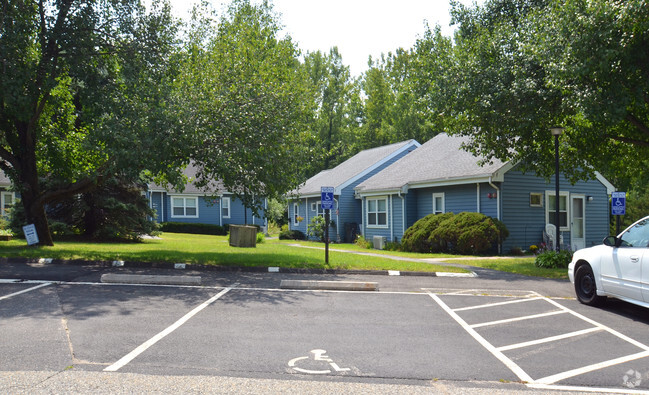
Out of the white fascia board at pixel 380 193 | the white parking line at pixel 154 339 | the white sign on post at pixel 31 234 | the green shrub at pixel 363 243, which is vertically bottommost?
the green shrub at pixel 363 243

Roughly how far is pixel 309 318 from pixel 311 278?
4807mm

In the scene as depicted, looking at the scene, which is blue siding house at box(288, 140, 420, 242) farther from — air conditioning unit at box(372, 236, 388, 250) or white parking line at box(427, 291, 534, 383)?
white parking line at box(427, 291, 534, 383)

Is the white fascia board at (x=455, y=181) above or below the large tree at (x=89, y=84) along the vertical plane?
below

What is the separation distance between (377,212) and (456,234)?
8107mm

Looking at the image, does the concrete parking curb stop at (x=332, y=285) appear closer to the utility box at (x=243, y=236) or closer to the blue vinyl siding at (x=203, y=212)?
the utility box at (x=243, y=236)

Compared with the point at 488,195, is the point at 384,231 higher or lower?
lower

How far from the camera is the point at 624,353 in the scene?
6539 mm

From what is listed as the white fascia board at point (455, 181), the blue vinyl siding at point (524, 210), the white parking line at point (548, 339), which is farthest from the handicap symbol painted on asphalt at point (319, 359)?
the blue vinyl siding at point (524, 210)

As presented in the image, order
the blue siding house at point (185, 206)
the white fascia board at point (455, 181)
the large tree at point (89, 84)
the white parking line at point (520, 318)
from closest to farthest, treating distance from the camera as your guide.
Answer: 1. the white parking line at point (520, 318)
2. the large tree at point (89, 84)
3. the white fascia board at point (455, 181)
4. the blue siding house at point (185, 206)

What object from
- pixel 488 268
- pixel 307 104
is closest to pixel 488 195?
pixel 488 268

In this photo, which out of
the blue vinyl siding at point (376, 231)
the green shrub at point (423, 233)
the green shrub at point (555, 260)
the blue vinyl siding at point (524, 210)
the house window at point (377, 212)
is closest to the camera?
the green shrub at point (555, 260)

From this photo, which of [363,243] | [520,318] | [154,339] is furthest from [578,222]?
[154,339]

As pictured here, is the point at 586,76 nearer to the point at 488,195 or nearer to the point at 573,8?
the point at 573,8

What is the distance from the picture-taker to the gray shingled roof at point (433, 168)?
22703mm
